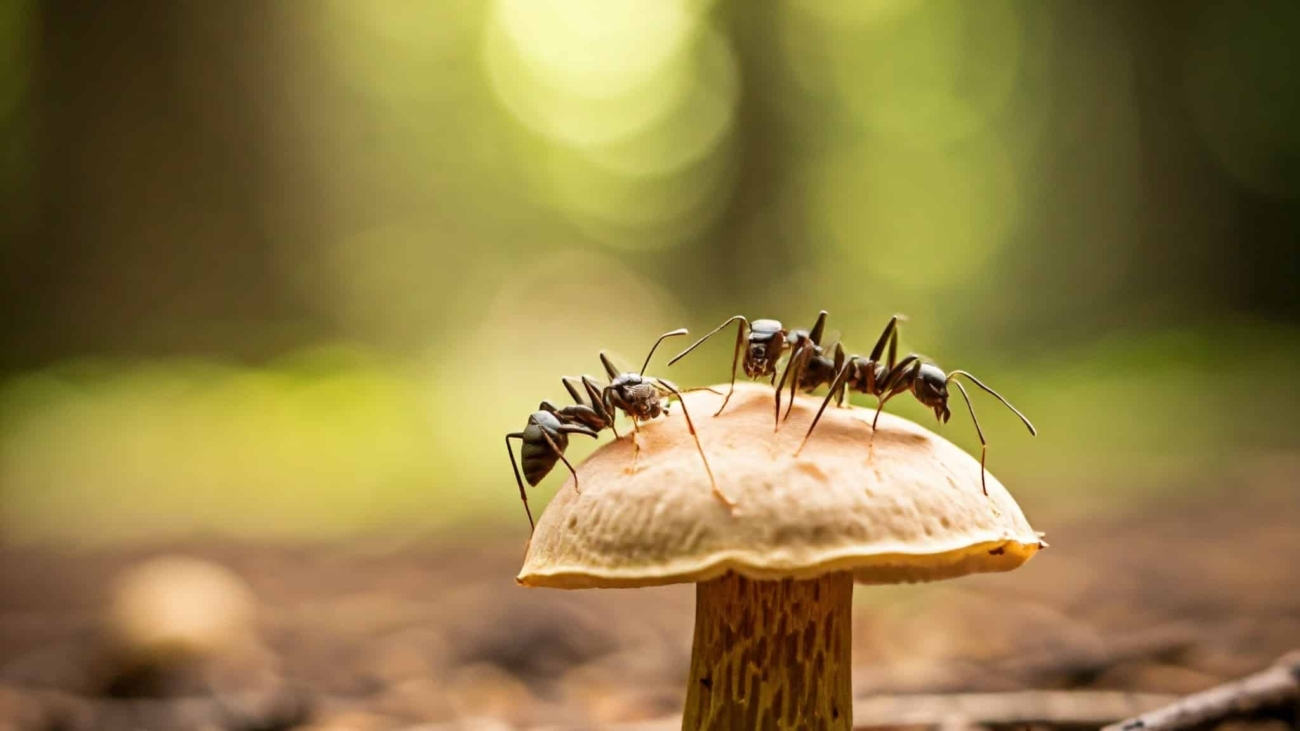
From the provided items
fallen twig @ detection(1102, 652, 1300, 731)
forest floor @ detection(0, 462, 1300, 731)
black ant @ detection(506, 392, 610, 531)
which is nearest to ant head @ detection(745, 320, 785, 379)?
black ant @ detection(506, 392, 610, 531)

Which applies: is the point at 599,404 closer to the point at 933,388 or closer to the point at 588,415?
the point at 588,415

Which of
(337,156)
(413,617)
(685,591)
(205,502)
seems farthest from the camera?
(337,156)

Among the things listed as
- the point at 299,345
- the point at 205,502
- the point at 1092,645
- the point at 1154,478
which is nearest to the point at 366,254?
the point at 299,345

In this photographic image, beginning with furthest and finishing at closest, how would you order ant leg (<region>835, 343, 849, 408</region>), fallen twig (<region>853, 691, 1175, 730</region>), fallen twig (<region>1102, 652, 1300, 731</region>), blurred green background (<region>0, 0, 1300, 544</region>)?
blurred green background (<region>0, 0, 1300, 544</region>), fallen twig (<region>853, 691, 1175, 730</region>), fallen twig (<region>1102, 652, 1300, 731</region>), ant leg (<region>835, 343, 849, 408</region>)

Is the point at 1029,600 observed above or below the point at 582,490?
above

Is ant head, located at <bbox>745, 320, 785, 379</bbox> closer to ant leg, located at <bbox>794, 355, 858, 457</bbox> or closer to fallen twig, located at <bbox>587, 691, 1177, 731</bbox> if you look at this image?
ant leg, located at <bbox>794, 355, 858, 457</bbox>

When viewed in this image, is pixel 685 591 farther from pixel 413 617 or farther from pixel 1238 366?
pixel 1238 366
